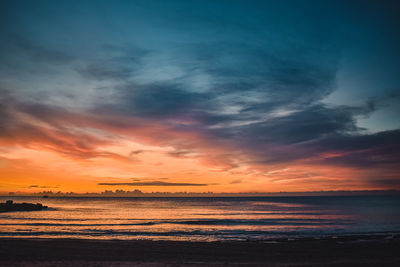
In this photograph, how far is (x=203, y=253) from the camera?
24266 mm

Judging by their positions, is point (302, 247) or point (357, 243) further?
point (357, 243)

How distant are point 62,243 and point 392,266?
27.3 metres

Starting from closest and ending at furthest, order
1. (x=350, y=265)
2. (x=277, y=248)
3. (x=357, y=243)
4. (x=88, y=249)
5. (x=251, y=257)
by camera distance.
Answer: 1. (x=350, y=265)
2. (x=251, y=257)
3. (x=88, y=249)
4. (x=277, y=248)
5. (x=357, y=243)

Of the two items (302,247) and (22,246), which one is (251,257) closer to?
(302,247)

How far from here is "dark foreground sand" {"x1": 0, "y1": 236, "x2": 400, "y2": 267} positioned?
2034 centimetres

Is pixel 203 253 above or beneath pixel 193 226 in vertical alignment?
above

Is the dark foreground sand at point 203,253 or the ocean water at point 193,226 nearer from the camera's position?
the dark foreground sand at point 203,253

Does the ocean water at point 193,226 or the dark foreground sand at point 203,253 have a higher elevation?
the dark foreground sand at point 203,253

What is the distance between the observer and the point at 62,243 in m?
28.2

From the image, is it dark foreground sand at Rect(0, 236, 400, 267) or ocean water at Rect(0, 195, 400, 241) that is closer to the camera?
dark foreground sand at Rect(0, 236, 400, 267)

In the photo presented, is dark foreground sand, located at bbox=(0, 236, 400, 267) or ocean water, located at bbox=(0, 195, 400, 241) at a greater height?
dark foreground sand, located at bbox=(0, 236, 400, 267)

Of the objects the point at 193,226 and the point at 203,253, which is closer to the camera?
the point at 203,253

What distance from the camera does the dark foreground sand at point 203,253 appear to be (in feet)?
66.7

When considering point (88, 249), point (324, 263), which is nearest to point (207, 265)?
point (324, 263)
